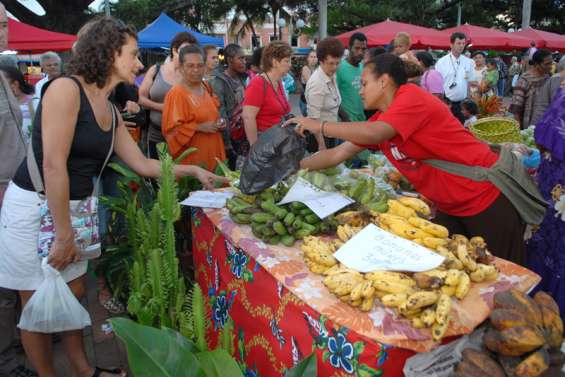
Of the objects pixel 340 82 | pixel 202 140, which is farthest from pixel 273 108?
pixel 340 82

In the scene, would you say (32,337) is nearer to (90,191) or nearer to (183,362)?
(90,191)

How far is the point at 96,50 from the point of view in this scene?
1.92 metres

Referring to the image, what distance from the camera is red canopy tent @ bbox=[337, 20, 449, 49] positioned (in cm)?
1267

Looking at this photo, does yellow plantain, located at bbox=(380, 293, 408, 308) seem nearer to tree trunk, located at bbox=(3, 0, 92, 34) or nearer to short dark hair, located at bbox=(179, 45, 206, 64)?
short dark hair, located at bbox=(179, 45, 206, 64)

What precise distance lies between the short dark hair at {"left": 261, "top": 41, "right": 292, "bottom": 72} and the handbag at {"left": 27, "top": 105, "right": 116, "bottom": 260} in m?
2.03

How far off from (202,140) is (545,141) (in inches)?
97.9

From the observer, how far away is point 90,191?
216cm

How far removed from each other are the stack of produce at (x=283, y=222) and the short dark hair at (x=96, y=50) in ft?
3.08

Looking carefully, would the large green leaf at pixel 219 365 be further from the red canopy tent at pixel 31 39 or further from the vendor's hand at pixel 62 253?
the red canopy tent at pixel 31 39

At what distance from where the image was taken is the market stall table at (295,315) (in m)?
1.44

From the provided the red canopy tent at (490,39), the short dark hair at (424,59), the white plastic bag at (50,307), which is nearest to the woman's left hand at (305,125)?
the white plastic bag at (50,307)

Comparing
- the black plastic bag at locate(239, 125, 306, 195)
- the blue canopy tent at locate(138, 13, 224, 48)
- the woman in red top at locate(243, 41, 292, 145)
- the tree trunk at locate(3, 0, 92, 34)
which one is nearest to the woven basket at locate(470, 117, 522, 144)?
the woman in red top at locate(243, 41, 292, 145)

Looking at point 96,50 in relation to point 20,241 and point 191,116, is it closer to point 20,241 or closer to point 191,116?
point 20,241

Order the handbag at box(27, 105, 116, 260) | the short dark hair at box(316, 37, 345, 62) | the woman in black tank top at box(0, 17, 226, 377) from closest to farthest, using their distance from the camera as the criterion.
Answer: the woman in black tank top at box(0, 17, 226, 377)
the handbag at box(27, 105, 116, 260)
the short dark hair at box(316, 37, 345, 62)
